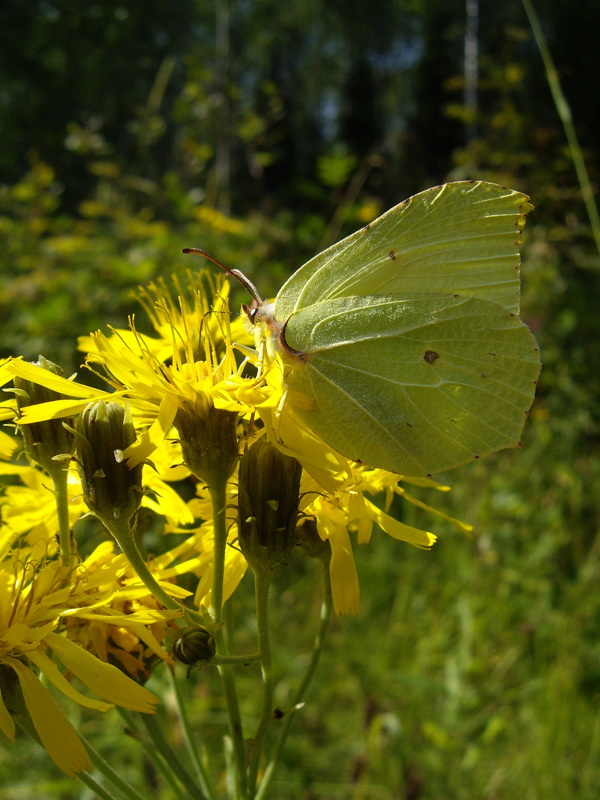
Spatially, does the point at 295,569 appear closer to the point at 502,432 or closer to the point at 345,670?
the point at 345,670

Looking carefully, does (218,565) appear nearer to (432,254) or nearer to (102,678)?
(102,678)

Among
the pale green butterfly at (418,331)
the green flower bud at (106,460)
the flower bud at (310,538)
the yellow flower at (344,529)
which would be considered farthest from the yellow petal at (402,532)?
the green flower bud at (106,460)

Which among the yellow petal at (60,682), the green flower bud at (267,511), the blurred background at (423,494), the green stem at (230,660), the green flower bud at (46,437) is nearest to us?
the yellow petal at (60,682)

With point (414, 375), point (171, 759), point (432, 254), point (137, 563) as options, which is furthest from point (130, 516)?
point (432, 254)

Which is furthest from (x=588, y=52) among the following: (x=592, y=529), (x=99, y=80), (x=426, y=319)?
(x=426, y=319)

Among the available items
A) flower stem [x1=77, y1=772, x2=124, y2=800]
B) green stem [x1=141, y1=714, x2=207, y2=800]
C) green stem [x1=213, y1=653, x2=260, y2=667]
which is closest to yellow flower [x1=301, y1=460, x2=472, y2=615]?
green stem [x1=213, y1=653, x2=260, y2=667]

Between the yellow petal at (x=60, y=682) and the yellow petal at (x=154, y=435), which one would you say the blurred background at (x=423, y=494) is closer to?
the yellow petal at (x=154, y=435)
